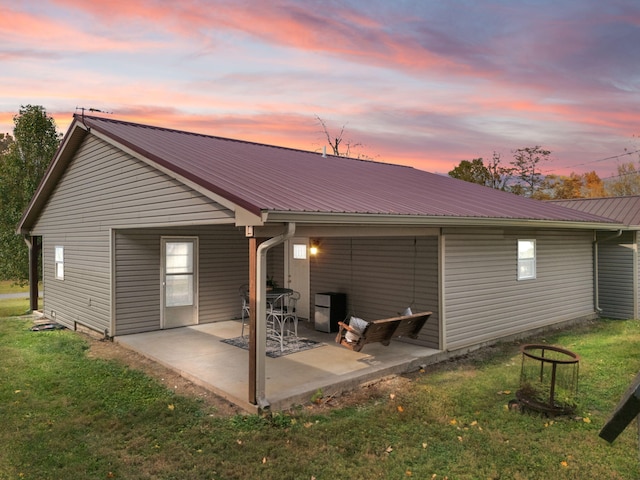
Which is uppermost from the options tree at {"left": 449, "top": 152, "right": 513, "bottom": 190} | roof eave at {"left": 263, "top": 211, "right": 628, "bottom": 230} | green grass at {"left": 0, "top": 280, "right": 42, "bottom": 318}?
tree at {"left": 449, "top": 152, "right": 513, "bottom": 190}

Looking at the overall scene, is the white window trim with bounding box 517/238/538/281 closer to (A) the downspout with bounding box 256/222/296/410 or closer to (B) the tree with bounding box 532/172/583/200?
(A) the downspout with bounding box 256/222/296/410

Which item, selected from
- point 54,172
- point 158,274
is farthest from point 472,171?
point 54,172

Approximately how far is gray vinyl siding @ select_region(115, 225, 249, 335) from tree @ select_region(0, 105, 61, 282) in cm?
964

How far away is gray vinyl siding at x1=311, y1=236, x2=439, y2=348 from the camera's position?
7.80 m

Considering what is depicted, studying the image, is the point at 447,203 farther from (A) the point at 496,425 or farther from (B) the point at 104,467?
(B) the point at 104,467

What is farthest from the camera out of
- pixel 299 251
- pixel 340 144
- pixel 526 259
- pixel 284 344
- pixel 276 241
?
pixel 340 144

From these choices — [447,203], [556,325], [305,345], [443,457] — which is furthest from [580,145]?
[443,457]

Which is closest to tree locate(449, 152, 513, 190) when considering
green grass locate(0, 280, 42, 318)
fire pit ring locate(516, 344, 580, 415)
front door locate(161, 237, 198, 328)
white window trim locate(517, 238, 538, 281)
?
white window trim locate(517, 238, 538, 281)

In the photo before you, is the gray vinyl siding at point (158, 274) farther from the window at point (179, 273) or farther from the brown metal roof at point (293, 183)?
the brown metal roof at point (293, 183)

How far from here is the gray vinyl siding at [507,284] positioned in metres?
7.89

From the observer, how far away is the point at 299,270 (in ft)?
34.5

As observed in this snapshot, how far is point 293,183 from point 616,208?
1096 cm

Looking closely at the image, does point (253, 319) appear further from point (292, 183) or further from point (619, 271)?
point (619, 271)

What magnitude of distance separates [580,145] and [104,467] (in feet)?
115
